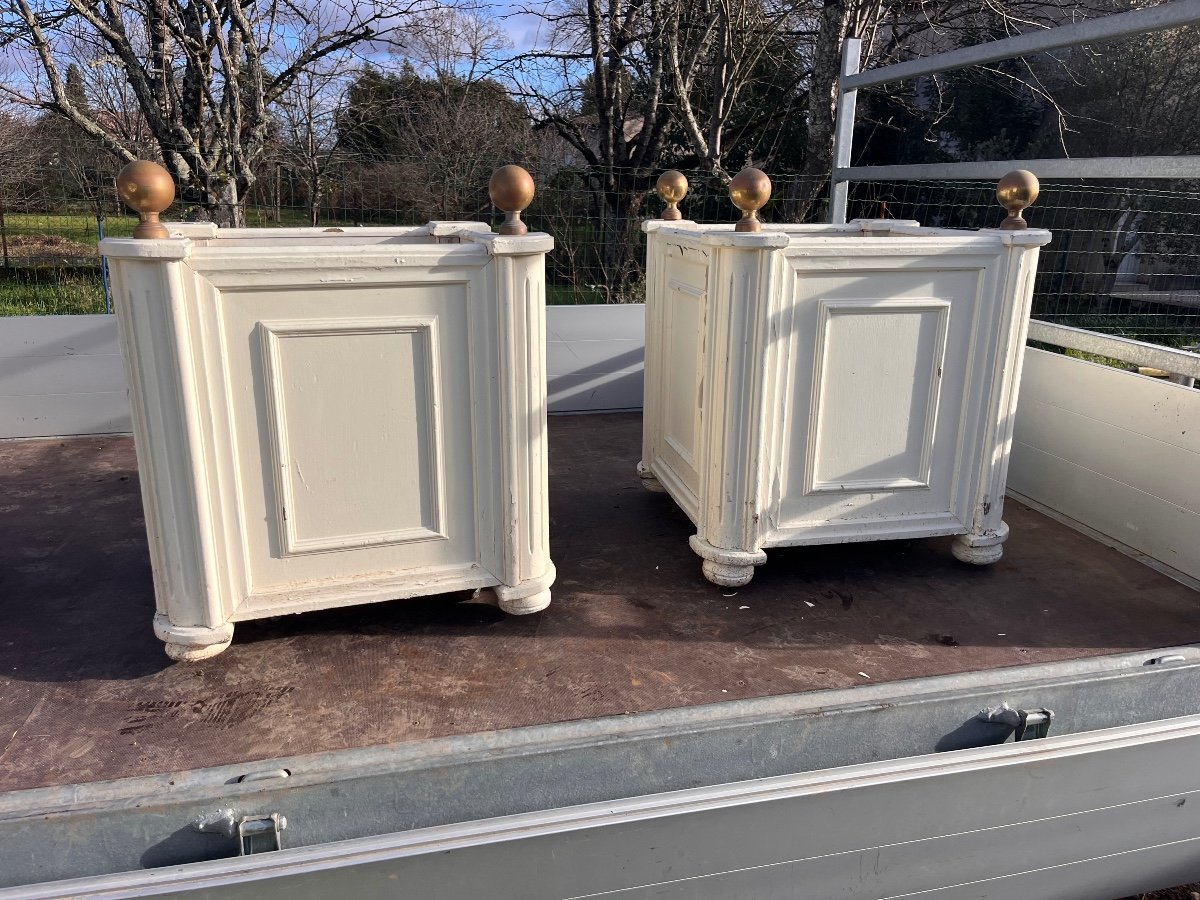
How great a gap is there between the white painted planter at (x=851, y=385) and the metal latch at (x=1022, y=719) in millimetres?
1261

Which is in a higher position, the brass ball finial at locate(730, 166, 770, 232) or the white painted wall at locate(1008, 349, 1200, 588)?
the brass ball finial at locate(730, 166, 770, 232)

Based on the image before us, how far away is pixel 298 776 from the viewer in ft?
4.80

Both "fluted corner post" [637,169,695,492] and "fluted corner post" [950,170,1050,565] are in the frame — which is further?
"fluted corner post" [637,169,695,492]

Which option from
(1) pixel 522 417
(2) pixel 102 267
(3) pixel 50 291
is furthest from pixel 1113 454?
(3) pixel 50 291

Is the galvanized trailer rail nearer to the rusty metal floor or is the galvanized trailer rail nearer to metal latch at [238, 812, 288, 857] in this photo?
metal latch at [238, 812, 288, 857]

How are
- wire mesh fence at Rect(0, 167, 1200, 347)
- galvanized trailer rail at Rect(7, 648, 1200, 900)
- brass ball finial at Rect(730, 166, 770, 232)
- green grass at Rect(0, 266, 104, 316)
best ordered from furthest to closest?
1. wire mesh fence at Rect(0, 167, 1200, 347)
2. green grass at Rect(0, 266, 104, 316)
3. brass ball finial at Rect(730, 166, 770, 232)
4. galvanized trailer rail at Rect(7, 648, 1200, 900)

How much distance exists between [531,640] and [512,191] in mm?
1343

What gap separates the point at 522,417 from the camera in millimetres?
2666

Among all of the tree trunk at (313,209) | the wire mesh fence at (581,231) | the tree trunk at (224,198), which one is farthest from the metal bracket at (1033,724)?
the tree trunk at (224,198)

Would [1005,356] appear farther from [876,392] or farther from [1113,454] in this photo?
[1113,454]

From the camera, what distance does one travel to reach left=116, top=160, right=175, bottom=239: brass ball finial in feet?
7.30

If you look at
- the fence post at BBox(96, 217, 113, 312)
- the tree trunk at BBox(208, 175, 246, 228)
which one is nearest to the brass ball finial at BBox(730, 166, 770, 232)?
the fence post at BBox(96, 217, 113, 312)

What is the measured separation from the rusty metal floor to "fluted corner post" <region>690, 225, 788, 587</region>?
182 millimetres

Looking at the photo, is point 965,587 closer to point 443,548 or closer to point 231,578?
point 443,548
